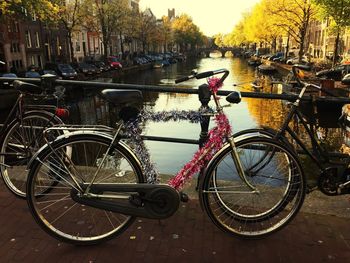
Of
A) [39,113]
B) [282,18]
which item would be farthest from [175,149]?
[282,18]

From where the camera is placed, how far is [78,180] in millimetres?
2844

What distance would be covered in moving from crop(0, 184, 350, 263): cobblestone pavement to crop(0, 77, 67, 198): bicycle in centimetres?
63

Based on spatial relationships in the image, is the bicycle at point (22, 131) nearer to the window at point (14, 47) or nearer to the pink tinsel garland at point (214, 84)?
the pink tinsel garland at point (214, 84)

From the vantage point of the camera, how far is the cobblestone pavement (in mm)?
2656

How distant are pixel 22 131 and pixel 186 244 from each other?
→ 201cm

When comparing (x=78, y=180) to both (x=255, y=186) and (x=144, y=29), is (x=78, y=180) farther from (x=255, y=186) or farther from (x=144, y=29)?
(x=144, y=29)

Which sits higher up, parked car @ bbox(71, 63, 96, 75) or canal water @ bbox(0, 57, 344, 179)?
parked car @ bbox(71, 63, 96, 75)

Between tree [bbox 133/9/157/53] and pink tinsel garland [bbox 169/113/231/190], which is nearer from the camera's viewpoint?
pink tinsel garland [bbox 169/113/231/190]

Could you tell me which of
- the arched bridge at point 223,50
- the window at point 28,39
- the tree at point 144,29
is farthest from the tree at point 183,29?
the window at point 28,39

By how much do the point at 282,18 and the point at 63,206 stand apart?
132ft

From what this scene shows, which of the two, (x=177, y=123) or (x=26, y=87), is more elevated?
(x=26, y=87)

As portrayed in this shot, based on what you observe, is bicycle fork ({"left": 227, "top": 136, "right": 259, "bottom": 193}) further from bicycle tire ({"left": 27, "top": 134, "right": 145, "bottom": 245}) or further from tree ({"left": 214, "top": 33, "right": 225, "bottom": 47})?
tree ({"left": 214, "top": 33, "right": 225, "bottom": 47})

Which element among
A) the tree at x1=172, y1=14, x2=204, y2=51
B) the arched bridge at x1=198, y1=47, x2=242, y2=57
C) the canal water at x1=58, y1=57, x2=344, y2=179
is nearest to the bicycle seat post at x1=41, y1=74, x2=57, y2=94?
the canal water at x1=58, y1=57, x2=344, y2=179

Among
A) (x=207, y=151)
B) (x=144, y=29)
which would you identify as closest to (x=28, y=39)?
(x=144, y=29)
